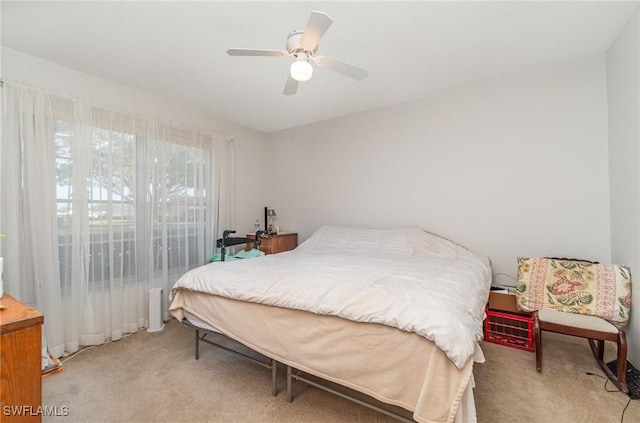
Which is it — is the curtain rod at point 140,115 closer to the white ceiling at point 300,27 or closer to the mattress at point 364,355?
the white ceiling at point 300,27

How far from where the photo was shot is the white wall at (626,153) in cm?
193

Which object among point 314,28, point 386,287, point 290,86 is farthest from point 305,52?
point 386,287

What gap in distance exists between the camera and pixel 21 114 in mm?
2205

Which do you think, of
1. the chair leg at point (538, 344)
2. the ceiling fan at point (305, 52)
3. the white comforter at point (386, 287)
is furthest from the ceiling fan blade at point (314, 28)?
the chair leg at point (538, 344)

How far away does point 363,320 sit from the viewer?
1.36 meters

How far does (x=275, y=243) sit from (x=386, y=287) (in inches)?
97.9

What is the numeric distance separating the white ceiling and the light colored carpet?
2.51 metres

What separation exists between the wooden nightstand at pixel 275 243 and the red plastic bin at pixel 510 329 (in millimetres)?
2607

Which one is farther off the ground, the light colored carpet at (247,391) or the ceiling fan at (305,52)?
the ceiling fan at (305,52)

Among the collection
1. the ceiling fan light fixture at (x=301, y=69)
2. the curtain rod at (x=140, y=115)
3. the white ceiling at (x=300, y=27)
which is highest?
the white ceiling at (x=300, y=27)

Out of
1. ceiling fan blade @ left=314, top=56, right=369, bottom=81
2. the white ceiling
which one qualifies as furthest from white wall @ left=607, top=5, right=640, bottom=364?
ceiling fan blade @ left=314, top=56, right=369, bottom=81

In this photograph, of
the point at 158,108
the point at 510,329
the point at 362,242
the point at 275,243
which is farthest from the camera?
the point at 275,243

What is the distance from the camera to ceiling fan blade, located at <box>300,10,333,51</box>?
1.43 m

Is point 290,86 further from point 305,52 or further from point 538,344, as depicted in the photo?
point 538,344
